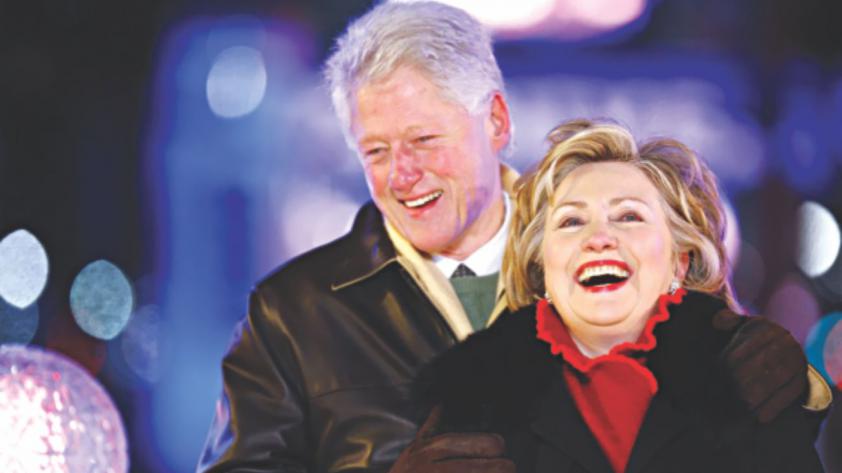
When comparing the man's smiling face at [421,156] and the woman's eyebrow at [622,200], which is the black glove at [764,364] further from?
the man's smiling face at [421,156]

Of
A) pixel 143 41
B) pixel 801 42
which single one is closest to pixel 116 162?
pixel 143 41

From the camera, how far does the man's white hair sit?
305 centimetres

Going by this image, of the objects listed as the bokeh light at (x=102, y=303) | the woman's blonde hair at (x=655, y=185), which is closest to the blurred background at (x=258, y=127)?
the bokeh light at (x=102, y=303)

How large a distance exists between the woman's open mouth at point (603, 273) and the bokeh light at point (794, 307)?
5.57m

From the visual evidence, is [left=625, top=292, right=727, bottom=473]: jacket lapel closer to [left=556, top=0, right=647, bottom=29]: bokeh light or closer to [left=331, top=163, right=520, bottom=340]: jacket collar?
[left=331, top=163, right=520, bottom=340]: jacket collar

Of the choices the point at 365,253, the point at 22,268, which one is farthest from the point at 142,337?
the point at 365,253

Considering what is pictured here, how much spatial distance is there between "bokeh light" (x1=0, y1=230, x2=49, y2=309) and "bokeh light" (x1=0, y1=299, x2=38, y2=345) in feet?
0.20

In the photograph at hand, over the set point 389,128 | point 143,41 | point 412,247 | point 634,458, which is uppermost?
point 143,41

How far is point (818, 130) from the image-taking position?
7.97 meters

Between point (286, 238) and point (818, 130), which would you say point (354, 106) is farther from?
point (818, 130)

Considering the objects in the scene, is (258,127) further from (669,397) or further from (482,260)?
(669,397)

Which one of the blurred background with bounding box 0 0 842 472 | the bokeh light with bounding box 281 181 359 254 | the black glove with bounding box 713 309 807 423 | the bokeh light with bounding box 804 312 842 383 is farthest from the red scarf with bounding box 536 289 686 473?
the bokeh light with bounding box 804 312 842 383

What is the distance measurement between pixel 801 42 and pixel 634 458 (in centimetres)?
607

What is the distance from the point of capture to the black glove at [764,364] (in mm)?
2309
